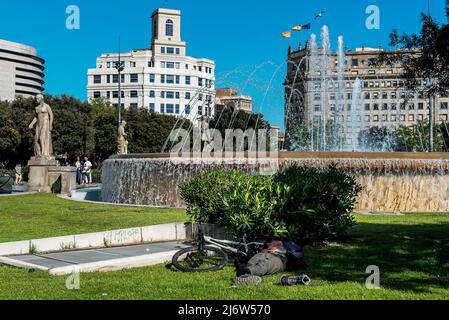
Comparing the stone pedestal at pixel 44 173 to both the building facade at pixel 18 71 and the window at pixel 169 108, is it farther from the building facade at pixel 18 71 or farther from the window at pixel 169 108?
the building facade at pixel 18 71

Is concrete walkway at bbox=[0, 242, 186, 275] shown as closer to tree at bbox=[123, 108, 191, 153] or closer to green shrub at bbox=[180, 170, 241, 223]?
green shrub at bbox=[180, 170, 241, 223]

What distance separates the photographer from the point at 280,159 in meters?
18.7

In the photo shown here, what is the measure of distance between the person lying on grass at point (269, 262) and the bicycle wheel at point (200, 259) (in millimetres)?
326

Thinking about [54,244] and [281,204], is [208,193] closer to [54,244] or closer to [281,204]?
[281,204]

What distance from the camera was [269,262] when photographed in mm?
8031

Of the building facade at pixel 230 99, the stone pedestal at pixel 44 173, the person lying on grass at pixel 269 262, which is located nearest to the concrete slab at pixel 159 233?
the person lying on grass at pixel 269 262

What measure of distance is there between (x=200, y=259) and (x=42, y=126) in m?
22.0

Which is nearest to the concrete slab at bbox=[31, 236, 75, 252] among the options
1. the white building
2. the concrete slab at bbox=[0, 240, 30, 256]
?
the concrete slab at bbox=[0, 240, 30, 256]

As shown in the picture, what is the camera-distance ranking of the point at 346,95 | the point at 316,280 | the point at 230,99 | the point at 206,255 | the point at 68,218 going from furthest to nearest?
the point at 230,99, the point at 346,95, the point at 68,218, the point at 206,255, the point at 316,280

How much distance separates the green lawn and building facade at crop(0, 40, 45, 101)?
140531 mm

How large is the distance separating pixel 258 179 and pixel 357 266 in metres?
2.71

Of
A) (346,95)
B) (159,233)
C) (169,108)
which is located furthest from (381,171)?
(169,108)

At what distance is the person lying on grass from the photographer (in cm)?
749
